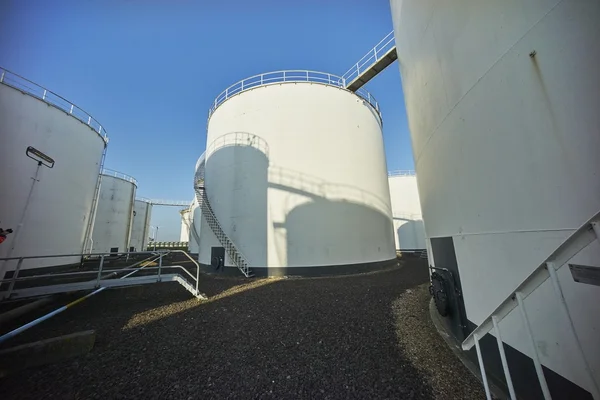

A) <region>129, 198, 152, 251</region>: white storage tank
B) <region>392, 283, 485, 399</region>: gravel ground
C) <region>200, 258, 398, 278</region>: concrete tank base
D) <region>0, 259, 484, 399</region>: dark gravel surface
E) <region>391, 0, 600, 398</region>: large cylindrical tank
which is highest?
<region>129, 198, 152, 251</region>: white storage tank

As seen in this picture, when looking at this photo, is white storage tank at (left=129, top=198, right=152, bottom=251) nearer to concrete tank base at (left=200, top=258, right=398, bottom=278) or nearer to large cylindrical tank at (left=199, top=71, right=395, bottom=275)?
large cylindrical tank at (left=199, top=71, right=395, bottom=275)

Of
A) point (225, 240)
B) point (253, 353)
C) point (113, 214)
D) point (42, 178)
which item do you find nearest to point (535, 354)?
point (253, 353)

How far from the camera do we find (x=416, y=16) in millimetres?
3703

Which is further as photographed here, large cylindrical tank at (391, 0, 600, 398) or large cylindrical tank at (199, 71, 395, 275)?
large cylindrical tank at (199, 71, 395, 275)

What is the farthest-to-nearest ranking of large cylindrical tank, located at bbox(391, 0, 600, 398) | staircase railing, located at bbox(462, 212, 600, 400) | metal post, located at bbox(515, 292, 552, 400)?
large cylindrical tank, located at bbox(391, 0, 600, 398) → metal post, located at bbox(515, 292, 552, 400) → staircase railing, located at bbox(462, 212, 600, 400)

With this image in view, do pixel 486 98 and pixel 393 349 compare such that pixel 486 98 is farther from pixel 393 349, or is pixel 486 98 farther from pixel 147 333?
pixel 147 333

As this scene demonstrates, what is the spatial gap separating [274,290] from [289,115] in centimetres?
782

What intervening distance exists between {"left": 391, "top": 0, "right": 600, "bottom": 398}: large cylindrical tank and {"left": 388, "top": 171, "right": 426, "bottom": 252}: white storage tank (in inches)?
636

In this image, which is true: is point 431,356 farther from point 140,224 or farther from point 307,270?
point 140,224

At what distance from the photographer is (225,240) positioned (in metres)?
9.75

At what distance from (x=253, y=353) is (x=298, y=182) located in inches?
279

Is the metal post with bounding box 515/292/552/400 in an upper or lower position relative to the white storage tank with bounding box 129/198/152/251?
lower

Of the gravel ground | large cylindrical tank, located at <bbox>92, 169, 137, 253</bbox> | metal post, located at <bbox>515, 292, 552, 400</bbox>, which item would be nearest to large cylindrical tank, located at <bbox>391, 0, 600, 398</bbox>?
the gravel ground

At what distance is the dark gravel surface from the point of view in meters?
2.30
